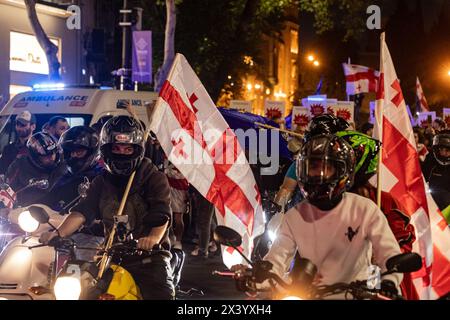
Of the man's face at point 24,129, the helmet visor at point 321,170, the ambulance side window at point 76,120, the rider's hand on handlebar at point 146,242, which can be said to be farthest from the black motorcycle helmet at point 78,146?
the ambulance side window at point 76,120

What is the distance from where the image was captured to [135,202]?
6.27 m

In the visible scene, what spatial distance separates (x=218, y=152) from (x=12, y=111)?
814 cm

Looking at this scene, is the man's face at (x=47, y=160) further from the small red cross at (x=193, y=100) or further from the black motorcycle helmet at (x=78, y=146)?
the small red cross at (x=193, y=100)

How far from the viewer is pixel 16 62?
2808 centimetres

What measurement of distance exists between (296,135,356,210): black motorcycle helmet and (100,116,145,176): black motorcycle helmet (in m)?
1.58

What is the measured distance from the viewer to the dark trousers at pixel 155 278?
570 centimetres

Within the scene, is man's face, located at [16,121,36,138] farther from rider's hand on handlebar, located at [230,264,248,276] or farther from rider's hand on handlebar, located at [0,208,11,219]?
rider's hand on handlebar, located at [230,264,248,276]

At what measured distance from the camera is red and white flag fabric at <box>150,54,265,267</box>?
23.2ft

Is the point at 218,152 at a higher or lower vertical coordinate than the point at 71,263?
higher

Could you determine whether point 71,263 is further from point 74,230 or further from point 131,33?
point 131,33

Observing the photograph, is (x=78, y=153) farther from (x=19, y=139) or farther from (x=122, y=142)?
(x=19, y=139)
